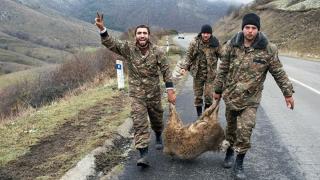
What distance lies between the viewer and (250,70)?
634 cm

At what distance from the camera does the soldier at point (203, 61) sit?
30.4 ft

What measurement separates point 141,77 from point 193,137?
109 cm

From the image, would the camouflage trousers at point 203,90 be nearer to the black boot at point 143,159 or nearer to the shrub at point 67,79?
the black boot at point 143,159

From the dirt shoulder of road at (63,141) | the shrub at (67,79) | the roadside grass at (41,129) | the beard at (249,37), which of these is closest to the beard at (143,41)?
the beard at (249,37)

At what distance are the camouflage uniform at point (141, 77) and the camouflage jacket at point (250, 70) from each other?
3.41ft

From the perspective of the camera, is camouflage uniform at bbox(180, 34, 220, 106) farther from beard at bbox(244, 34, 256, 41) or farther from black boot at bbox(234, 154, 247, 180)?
black boot at bbox(234, 154, 247, 180)

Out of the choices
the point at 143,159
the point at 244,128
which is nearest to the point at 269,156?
the point at 244,128

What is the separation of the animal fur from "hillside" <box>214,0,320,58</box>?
31056 millimetres

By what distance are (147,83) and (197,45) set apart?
8.42ft

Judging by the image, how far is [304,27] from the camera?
153 feet

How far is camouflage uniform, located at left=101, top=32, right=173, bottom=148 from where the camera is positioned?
694 cm

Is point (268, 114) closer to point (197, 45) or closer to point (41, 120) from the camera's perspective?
point (197, 45)

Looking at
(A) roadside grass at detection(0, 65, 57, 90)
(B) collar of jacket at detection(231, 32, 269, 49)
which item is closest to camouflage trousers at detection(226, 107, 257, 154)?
(B) collar of jacket at detection(231, 32, 269, 49)

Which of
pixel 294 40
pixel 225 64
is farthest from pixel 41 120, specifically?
pixel 294 40
